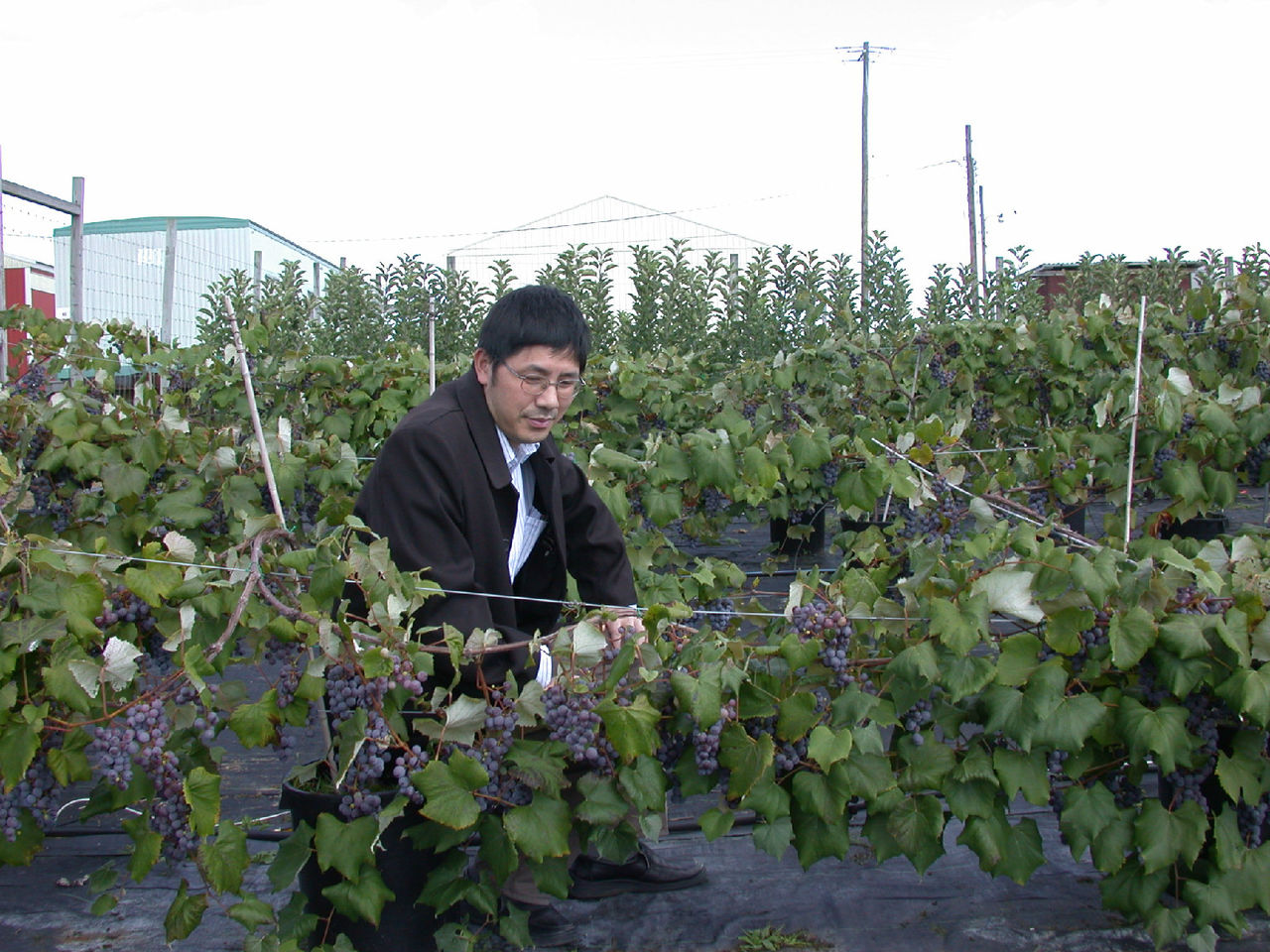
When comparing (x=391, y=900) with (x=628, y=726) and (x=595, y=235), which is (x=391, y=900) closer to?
(x=628, y=726)

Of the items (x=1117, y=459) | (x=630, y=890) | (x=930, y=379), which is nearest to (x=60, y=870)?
(x=630, y=890)

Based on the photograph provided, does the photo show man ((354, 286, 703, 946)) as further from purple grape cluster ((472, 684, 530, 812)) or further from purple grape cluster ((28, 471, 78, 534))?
purple grape cluster ((28, 471, 78, 534))

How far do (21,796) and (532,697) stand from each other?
2.80 feet

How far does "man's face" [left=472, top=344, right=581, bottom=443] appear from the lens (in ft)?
7.04

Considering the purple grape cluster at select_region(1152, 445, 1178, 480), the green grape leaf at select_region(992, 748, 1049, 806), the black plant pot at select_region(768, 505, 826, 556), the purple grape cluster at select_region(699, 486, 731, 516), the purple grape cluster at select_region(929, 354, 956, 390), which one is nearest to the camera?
the green grape leaf at select_region(992, 748, 1049, 806)

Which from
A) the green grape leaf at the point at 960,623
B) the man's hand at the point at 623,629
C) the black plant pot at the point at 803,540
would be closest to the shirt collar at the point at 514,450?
the man's hand at the point at 623,629

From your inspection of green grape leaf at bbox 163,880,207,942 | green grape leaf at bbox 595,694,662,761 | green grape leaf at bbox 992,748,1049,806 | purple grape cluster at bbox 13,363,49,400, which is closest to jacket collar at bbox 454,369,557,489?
green grape leaf at bbox 595,694,662,761

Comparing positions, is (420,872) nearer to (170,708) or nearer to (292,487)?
(170,708)

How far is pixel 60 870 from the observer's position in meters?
2.53

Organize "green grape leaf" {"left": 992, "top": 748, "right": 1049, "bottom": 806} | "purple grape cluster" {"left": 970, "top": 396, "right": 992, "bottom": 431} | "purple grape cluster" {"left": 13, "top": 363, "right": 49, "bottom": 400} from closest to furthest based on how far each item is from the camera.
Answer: "green grape leaf" {"left": 992, "top": 748, "right": 1049, "bottom": 806}
"purple grape cluster" {"left": 13, "top": 363, "right": 49, "bottom": 400}
"purple grape cluster" {"left": 970, "top": 396, "right": 992, "bottom": 431}

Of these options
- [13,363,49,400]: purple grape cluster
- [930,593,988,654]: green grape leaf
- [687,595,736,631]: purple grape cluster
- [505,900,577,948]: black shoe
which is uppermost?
[13,363,49,400]: purple grape cluster

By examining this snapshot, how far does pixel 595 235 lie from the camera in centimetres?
1706

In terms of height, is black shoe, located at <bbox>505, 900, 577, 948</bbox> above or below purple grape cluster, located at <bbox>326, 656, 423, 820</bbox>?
below

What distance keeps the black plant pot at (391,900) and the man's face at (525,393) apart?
0.75m
